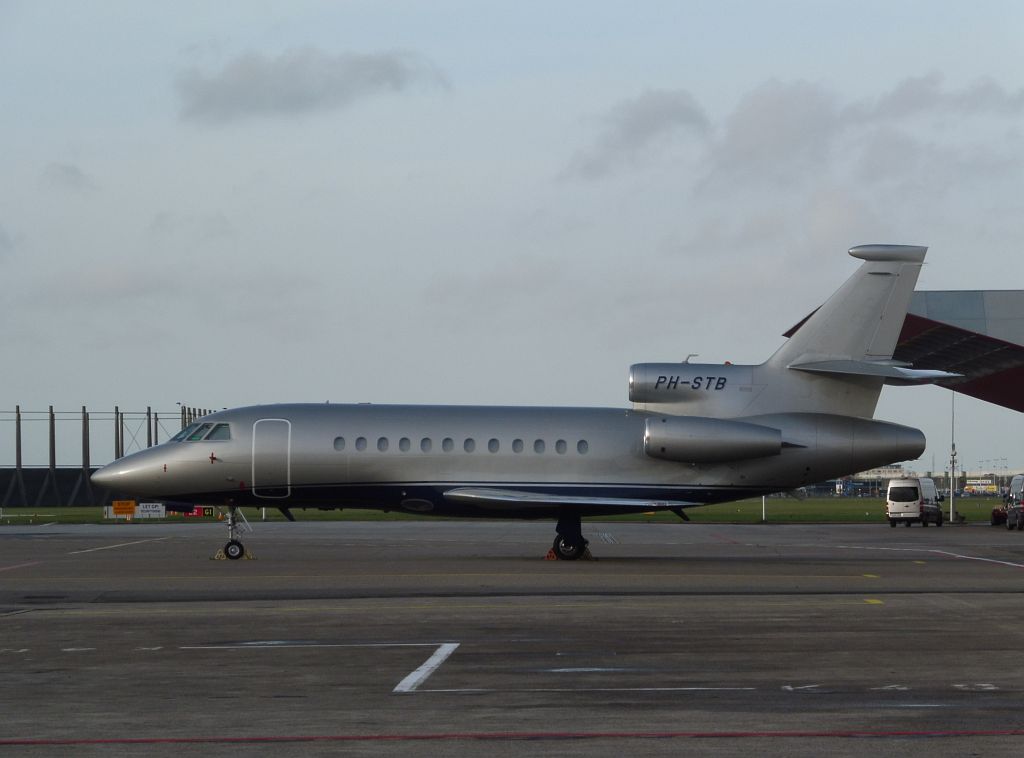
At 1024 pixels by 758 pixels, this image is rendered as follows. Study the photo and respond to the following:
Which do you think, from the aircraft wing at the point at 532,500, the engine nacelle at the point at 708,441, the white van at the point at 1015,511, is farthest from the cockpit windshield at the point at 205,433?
the white van at the point at 1015,511

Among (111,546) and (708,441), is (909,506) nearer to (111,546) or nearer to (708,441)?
(708,441)

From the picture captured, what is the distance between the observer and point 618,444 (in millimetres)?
30797

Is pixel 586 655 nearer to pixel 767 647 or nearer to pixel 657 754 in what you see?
Result: pixel 767 647

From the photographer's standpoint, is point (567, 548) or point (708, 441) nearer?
point (708, 441)

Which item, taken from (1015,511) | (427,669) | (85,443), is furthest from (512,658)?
(85,443)

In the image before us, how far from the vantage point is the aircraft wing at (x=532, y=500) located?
98.6 ft

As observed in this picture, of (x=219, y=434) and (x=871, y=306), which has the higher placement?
(x=871, y=306)

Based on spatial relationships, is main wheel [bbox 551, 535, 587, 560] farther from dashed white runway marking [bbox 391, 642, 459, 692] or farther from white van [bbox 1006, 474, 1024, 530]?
white van [bbox 1006, 474, 1024, 530]

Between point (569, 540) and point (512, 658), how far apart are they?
664 inches

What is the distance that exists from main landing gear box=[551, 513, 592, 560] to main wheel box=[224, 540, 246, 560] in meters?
7.47

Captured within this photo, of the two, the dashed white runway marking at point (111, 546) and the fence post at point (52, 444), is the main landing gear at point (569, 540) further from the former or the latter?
the fence post at point (52, 444)

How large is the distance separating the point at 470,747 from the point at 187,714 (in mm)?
2799

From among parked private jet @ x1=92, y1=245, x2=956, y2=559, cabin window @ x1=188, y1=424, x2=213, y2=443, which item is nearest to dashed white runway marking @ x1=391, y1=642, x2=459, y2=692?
parked private jet @ x1=92, y1=245, x2=956, y2=559

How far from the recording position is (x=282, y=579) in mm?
25531
